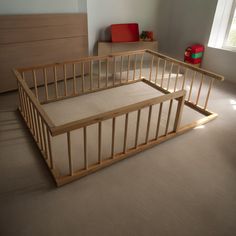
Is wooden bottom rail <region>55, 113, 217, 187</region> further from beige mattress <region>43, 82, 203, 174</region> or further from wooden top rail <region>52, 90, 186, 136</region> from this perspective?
wooden top rail <region>52, 90, 186, 136</region>

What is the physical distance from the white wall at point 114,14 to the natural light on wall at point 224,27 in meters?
1.17

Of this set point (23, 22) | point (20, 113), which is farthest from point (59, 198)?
point (23, 22)

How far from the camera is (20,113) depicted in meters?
2.52

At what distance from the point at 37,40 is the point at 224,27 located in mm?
2990

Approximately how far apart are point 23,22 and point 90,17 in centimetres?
127

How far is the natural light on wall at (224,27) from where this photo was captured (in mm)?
3588

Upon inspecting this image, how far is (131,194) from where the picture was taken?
1652 mm

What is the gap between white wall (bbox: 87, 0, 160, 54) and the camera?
12.2 ft

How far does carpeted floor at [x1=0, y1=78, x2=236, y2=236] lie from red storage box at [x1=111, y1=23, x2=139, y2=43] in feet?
7.83

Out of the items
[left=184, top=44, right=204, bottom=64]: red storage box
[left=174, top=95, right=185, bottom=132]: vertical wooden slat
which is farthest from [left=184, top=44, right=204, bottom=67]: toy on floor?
[left=174, top=95, right=185, bottom=132]: vertical wooden slat

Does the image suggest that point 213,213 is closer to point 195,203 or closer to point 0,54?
point 195,203

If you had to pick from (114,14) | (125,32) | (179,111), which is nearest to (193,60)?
(125,32)

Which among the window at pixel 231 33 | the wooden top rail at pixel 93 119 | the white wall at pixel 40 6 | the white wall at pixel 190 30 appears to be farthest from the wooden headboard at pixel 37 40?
the window at pixel 231 33

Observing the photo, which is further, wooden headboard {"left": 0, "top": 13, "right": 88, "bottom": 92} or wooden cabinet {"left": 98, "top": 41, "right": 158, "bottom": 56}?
wooden cabinet {"left": 98, "top": 41, "right": 158, "bottom": 56}
